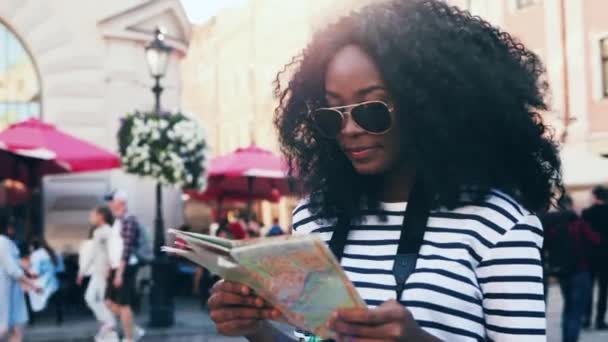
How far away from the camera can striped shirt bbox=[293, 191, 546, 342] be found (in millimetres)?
1657

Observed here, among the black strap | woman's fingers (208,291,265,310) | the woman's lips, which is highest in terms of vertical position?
the woman's lips

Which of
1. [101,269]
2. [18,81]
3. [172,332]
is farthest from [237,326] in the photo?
[18,81]

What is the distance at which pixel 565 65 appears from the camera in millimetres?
19734

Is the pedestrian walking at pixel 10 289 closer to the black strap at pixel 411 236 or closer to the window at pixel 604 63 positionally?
the black strap at pixel 411 236

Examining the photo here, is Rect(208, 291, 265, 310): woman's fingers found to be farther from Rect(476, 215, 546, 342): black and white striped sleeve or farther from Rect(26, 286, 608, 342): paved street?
Rect(26, 286, 608, 342): paved street

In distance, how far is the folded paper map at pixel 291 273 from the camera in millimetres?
1505

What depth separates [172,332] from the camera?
33.1ft

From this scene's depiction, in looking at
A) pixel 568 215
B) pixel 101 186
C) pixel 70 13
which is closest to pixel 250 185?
pixel 101 186

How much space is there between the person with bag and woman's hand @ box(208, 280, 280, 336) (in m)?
7.03

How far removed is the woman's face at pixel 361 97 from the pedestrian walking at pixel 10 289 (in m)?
6.19

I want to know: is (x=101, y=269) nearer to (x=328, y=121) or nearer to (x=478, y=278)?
(x=328, y=121)

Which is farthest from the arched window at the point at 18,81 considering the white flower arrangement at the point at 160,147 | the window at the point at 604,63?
the window at the point at 604,63

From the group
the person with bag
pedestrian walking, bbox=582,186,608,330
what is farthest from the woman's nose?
pedestrian walking, bbox=582,186,608,330

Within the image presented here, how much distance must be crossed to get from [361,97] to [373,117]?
0.17 feet
